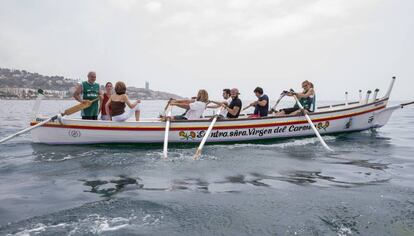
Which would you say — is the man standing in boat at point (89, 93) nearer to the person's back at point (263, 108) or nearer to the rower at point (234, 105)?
the rower at point (234, 105)

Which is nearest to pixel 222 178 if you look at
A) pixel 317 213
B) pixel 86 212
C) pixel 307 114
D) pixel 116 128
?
pixel 317 213

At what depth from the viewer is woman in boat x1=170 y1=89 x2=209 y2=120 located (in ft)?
36.8

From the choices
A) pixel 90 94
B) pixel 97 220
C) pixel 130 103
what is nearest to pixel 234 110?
pixel 130 103

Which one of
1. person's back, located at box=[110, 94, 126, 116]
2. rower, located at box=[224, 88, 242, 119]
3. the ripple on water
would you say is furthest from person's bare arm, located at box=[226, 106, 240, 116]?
the ripple on water

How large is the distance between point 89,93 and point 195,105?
3718mm

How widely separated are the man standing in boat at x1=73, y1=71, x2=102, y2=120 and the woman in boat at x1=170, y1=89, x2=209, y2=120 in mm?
2709

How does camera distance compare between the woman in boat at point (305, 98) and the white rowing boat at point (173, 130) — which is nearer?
Answer: the white rowing boat at point (173, 130)

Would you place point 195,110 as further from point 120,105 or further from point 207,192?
point 207,192

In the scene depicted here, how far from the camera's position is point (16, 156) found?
9516 mm

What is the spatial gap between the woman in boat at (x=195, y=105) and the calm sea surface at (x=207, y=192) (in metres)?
1.80

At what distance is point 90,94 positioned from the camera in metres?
11.3

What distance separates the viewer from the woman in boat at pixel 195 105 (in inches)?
442

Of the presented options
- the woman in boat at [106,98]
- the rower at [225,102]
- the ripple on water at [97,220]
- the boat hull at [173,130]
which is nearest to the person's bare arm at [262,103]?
the boat hull at [173,130]

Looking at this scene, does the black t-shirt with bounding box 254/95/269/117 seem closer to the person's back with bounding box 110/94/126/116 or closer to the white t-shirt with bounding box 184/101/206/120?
the white t-shirt with bounding box 184/101/206/120
